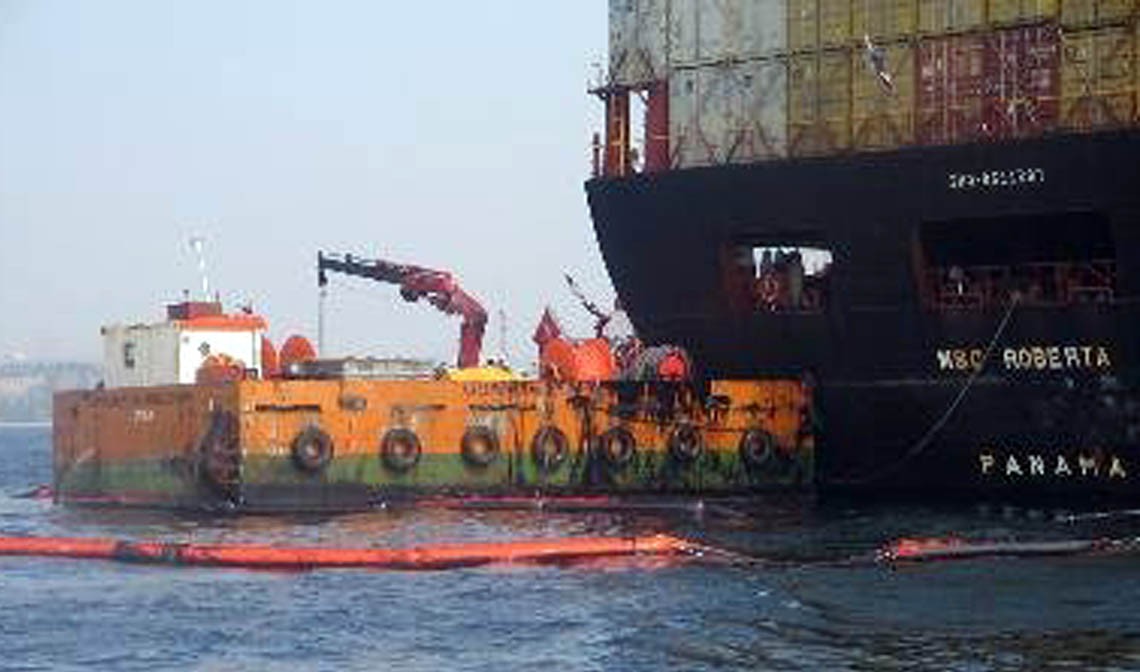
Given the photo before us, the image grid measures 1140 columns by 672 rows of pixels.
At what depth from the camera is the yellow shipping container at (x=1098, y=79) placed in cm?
4006

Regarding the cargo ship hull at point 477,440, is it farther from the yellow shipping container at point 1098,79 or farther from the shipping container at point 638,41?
the yellow shipping container at point 1098,79

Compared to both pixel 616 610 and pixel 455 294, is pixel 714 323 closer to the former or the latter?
pixel 455 294

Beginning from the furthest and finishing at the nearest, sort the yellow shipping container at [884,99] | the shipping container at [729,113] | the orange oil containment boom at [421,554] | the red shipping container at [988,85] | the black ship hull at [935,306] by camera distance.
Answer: the shipping container at [729,113] < the yellow shipping container at [884,99] < the red shipping container at [988,85] < the black ship hull at [935,306] < the orange oil containment boom at [421,554]

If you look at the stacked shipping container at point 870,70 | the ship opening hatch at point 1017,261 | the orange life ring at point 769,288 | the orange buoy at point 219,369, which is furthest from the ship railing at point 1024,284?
the orange buoy at point 219,369

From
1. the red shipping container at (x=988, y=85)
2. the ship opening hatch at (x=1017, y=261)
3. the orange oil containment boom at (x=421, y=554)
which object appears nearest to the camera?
the orange oil containment boom at (x=421, y=554)

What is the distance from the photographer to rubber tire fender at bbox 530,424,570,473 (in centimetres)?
4712

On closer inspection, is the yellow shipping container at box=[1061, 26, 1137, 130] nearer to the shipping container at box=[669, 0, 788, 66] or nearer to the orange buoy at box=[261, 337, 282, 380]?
the shipping container at box=[669, 0, 788, 66]

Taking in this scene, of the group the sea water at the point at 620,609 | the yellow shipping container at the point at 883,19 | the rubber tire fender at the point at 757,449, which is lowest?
the sea water at the point at 620,609

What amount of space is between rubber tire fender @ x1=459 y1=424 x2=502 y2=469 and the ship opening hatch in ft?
38.6

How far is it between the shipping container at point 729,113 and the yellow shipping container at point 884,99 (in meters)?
2.12

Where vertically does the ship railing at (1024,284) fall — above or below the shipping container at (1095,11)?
below

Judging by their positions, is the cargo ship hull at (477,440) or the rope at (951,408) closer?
the rope at (951,408)

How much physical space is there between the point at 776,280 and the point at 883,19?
713 centimetres

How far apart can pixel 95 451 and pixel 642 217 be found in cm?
1863
